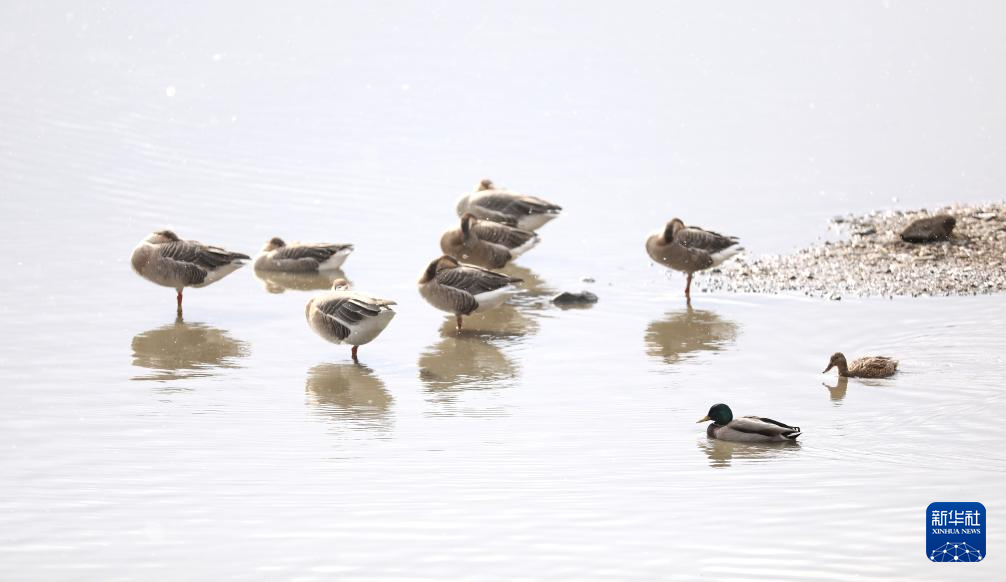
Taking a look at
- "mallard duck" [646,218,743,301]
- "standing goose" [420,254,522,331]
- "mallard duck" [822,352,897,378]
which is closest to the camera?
"mallard duck" [822,352,897,378]

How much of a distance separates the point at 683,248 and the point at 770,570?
12663 mm

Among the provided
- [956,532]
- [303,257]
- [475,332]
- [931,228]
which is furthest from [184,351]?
[931,228]

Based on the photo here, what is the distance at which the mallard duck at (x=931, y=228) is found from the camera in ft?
84.8

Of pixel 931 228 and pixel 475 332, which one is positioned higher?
pixel 931 228

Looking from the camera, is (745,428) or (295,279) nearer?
(745,428)

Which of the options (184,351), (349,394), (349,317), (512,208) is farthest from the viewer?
(512,208)

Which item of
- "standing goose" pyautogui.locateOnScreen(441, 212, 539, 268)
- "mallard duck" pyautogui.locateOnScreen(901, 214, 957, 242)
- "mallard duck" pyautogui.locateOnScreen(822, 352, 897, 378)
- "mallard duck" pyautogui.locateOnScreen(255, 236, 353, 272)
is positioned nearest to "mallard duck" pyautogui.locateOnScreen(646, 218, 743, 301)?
"standing goose" pyautogui.locateOnScreen(441, 212, 539, 268)

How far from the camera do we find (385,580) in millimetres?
12070

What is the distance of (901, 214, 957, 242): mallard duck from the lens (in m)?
25.8

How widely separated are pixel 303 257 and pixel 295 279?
471 millimetres

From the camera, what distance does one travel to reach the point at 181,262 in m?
23.8

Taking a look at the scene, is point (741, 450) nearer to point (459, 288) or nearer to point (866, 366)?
point (866, 366)

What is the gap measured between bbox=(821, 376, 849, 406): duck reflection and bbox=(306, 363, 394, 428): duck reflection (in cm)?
565

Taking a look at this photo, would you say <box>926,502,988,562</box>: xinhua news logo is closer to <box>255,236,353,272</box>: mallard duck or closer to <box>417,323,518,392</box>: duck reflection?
<box>417,323,518,392</box>: duck reflection
